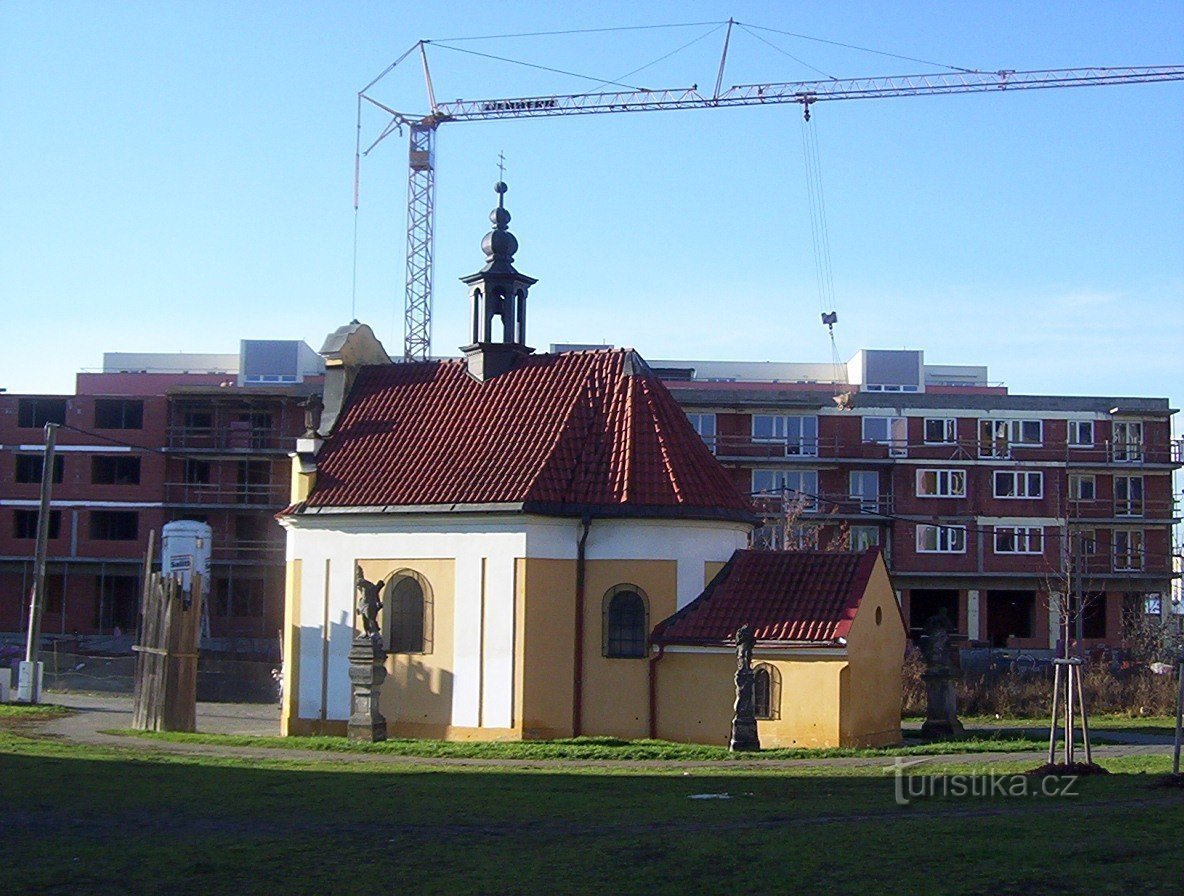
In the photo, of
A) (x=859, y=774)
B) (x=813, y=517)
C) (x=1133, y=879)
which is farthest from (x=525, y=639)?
(x=813, y=517)

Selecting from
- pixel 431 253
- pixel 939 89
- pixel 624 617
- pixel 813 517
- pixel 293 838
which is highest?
pixel 939 89

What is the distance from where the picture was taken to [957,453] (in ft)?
232

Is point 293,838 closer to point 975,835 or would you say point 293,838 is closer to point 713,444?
point 975,835

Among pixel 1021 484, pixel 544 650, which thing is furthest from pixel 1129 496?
pixel 544 650

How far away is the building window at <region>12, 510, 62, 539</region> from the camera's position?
228 ft

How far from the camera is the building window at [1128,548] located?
7056 centimetres

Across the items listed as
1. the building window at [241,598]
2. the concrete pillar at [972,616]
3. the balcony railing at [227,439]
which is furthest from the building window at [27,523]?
the concrete pillar at [972,616]

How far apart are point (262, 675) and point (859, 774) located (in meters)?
27.7

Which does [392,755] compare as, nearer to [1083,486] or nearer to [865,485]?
[865,485]

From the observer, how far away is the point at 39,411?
70.1 m

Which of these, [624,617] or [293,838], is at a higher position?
[624,617]

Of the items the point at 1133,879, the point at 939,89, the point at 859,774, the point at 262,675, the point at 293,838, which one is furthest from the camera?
the point at 939,89

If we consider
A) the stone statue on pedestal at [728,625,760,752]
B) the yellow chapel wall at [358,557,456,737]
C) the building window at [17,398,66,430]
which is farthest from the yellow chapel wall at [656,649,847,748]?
the building window at [17,398,66,430]

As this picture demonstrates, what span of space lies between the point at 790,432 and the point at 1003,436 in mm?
10624
